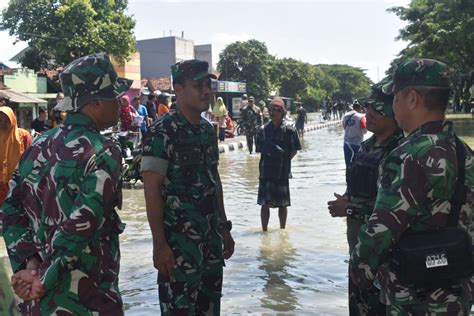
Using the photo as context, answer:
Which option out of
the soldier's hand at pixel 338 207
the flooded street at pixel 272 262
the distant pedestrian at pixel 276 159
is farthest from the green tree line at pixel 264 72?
the soldier's hand at pixel 338 207

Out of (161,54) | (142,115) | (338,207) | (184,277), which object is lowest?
(184,277)

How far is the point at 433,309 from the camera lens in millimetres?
2355

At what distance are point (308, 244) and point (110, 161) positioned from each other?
16.1ft

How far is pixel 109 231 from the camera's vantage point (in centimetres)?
246

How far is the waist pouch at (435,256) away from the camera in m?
2.28

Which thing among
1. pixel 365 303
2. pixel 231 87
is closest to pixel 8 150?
pixel 365 303

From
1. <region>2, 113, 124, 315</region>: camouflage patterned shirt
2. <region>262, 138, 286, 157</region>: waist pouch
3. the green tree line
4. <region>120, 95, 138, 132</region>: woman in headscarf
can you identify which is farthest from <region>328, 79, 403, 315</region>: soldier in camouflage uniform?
the green tree line

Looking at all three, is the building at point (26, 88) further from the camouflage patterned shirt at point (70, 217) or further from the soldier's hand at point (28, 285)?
the soldier's hand at point (28, 285)

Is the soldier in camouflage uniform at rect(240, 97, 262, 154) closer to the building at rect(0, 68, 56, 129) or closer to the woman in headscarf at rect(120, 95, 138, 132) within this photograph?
the woman in headscarf at rect(120, 95, 138, 132)

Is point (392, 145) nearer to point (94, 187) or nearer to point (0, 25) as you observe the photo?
point (94, 187)

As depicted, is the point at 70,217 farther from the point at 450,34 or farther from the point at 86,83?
the point at 450,34

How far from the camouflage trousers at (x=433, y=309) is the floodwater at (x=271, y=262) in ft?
7.54

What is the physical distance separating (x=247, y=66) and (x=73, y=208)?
2130 inches

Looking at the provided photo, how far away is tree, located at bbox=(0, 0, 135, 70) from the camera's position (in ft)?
118
